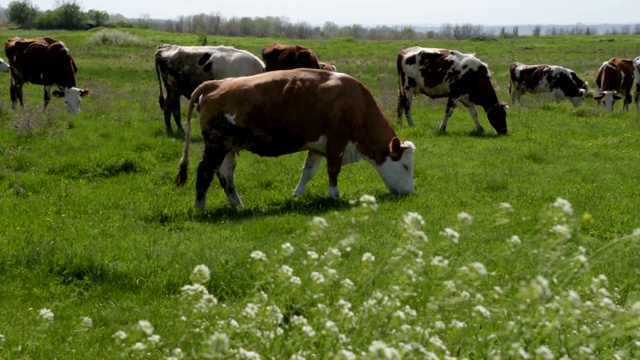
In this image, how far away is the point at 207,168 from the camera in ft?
34.1

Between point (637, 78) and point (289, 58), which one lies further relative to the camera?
point (637, 78)

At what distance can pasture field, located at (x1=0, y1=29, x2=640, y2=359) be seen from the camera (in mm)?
3873

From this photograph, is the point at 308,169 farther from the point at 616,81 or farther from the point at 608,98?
the point at 616,81

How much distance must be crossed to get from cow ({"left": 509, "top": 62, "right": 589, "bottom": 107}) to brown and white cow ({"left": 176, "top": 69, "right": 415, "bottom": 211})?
18.3 m

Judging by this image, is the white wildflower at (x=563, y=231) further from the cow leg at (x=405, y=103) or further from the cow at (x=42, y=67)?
the cow at (x=42, y=67)

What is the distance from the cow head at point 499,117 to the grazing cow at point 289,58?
4452 millimetres

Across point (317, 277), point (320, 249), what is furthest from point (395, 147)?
point (317, 277)

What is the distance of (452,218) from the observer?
9680 mm

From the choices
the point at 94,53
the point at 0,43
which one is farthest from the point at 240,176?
the point at 0,43

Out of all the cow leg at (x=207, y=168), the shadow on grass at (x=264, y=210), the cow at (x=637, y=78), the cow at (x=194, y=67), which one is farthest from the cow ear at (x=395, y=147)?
the cow at (x=637, y=78)

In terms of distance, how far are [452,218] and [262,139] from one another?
2.83 meters

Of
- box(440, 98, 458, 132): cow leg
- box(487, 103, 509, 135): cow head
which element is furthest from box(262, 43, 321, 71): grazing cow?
box(487, 103, 509, 135): cow head

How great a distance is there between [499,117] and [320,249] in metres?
11.3

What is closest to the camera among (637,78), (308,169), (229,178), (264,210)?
(264,210)
